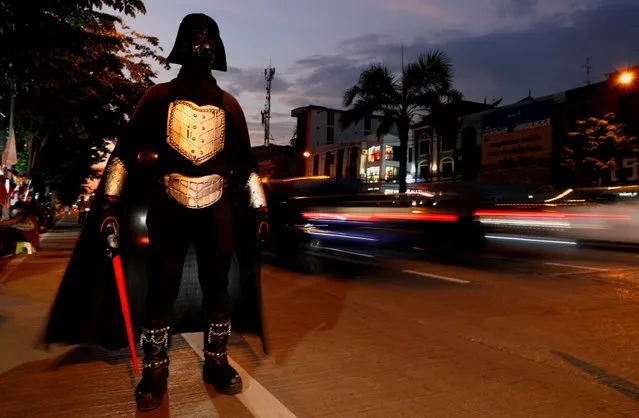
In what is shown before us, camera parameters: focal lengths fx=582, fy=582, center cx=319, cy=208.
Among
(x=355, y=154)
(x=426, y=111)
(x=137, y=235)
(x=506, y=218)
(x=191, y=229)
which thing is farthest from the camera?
(x=355, y=154)

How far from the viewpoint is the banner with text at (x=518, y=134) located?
2912cm

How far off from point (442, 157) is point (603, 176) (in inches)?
485

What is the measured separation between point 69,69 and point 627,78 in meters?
20.0

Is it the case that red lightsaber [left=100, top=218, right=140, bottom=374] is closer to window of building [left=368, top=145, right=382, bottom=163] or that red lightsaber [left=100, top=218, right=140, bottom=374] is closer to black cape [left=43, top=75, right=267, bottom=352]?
black cape [left=43, top=75, right=267, bottom=352]

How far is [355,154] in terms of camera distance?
47.9 metres

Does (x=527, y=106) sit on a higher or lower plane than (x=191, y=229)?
higher

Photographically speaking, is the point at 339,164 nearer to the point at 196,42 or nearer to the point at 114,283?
the point at 114,283

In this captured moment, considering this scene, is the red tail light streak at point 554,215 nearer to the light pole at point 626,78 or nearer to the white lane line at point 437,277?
the white lane line at point 437,277

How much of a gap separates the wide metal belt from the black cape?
25 cm

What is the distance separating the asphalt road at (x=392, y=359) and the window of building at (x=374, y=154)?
36.8 m

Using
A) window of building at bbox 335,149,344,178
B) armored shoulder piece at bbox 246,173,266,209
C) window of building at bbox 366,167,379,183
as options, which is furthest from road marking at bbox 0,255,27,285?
window of building at bbox 335,149,344,178

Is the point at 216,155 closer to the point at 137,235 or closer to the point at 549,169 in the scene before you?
the point at 137,235

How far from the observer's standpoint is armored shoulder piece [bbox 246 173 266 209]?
12.4 feet

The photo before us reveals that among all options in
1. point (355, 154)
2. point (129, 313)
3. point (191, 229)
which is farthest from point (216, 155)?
point (355, 154)
